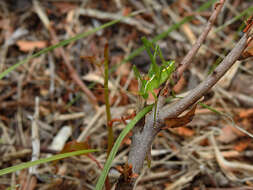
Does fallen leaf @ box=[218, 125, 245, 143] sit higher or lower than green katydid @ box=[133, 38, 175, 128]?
lower

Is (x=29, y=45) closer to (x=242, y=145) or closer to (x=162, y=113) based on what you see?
(x=162, y=113)

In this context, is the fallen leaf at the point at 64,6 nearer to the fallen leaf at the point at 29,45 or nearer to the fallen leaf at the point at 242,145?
the fallen leaf at the point at 29,45

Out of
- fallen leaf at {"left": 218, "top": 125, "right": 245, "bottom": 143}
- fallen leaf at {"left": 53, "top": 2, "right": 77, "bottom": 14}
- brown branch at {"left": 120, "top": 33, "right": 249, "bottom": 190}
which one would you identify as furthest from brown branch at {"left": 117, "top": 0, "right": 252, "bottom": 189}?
fallen leaf at {"left": 53, "top": 2, "right": 77, "bottom": 14}

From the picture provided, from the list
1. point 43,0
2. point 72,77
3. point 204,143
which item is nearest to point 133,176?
point 204,143

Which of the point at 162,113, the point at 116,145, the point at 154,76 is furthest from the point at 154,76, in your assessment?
the point at 116,145

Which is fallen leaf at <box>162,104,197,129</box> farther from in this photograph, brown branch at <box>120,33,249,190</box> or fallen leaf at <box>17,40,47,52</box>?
fallen leaf at <box>17,40,47,52</box>

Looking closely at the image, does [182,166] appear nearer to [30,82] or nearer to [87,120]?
[87,120]

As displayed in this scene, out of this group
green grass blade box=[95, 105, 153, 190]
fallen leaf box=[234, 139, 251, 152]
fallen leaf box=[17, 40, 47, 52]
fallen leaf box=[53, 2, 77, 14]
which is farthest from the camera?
fallen leaf box=[53, 2, 77, 14]

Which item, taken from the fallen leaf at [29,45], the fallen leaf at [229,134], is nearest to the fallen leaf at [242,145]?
the fallen leaf at [229,134]
